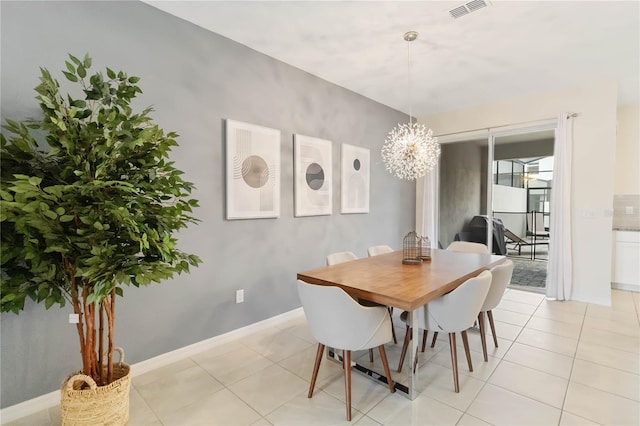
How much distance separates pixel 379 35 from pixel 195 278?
2.79 m

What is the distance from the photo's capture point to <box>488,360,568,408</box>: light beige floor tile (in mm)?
2036

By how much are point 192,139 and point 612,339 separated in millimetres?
4316

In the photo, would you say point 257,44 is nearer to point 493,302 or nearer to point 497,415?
point 493,302

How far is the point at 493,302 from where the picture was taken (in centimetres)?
254

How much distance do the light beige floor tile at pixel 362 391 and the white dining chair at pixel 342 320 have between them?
19 centimetres

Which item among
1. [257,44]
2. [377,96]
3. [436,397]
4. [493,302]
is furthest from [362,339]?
[377,96]

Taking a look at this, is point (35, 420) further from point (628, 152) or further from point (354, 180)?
point (628, 152)

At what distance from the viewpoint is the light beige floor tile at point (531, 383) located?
6.68ft

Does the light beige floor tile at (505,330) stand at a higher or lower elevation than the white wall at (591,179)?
lower

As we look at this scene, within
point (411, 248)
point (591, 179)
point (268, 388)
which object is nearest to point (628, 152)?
point (591, 179)

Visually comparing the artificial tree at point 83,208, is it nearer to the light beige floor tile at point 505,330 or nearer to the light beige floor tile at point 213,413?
the light beige floor tile at point 213,413

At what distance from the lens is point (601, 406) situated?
1.93 m

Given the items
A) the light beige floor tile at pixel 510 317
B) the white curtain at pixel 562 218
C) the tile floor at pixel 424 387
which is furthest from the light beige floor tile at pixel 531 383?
the white curtain at pixel 562 218

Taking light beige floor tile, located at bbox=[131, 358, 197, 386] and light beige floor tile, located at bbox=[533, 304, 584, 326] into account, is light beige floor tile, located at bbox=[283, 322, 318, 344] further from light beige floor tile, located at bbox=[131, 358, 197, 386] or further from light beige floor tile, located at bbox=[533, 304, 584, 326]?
light beige floor tile, located at bbox=[533, 304, 584, 326]
